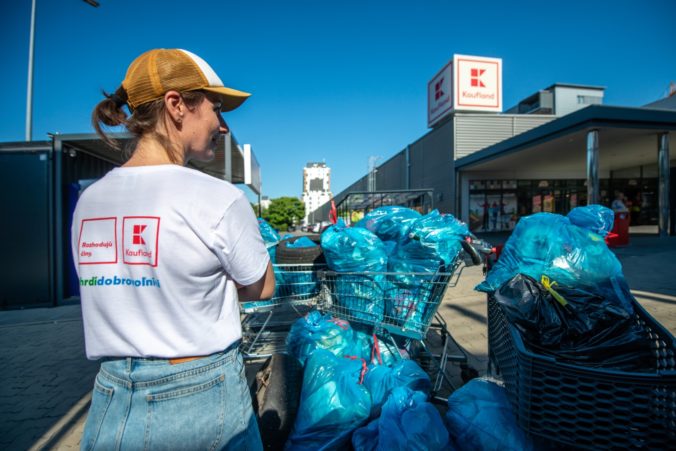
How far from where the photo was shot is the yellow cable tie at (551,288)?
1497mm

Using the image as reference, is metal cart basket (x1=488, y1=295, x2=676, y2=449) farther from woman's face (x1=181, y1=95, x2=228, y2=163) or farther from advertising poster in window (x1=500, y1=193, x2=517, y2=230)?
advertising poster in window (x1=500, y1=193, x2=517, y2=230)

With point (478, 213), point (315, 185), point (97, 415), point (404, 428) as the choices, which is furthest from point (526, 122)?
point (315, 185)

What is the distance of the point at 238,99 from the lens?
3.65 feet

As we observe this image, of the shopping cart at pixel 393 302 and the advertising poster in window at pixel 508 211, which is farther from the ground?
the advertising poster in window at pixel 508 211

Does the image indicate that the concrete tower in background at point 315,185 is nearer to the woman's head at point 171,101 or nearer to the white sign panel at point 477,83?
the white sign panel at point 477,83

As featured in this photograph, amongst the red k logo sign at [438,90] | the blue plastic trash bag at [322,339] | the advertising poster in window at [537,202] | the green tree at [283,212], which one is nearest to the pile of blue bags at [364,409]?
the blue plastic trash bag at [322,339]

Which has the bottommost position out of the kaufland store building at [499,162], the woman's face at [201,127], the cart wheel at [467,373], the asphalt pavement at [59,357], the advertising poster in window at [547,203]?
the asphalt pavement at [59,357]

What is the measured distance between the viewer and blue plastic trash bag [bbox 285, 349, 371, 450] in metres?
1.82

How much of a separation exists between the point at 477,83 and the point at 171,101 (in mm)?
19142

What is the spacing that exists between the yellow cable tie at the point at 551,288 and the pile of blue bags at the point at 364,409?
80 centimetres

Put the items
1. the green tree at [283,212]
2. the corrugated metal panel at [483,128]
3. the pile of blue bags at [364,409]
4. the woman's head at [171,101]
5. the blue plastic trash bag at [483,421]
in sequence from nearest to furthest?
the woman's head at [171,101], the blue plastic trash bag at [483,421], the pile of blue bags at [364,409], the corrugated metal panel at [483,128], the green tree at [283,212]

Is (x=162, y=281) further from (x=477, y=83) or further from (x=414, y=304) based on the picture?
(x=477, y=83)

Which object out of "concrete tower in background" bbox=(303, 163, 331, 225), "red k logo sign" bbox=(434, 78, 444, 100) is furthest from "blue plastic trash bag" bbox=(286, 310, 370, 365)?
"concrete tower in background" bbox=(303, 163, 331, 225)

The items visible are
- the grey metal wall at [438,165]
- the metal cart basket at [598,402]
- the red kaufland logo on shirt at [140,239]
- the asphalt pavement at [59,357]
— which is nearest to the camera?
the red kaufland logo on shirt at [140,239]
